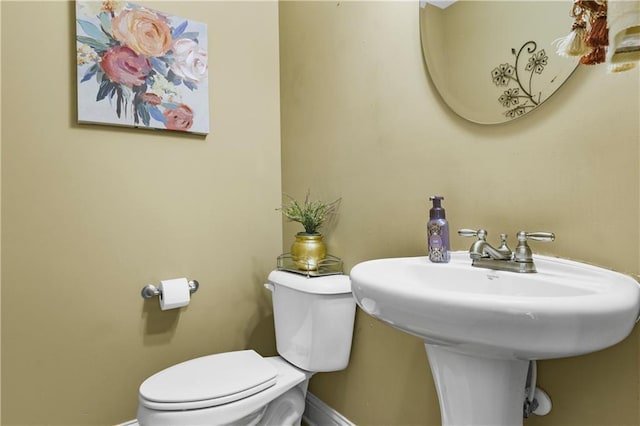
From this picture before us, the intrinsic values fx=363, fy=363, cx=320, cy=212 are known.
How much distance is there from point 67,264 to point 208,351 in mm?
650

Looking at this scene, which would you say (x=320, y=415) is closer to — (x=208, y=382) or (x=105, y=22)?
(x=208, y=382)

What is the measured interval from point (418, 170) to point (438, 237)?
268 mm

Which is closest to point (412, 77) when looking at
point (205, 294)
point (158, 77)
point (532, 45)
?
point (532, 45)

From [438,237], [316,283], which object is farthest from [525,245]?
[316,283]

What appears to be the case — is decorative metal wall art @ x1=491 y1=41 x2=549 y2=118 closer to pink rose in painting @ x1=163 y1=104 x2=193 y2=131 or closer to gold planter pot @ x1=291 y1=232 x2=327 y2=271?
gold planter pot @ x1=291 y1=232 x2=327 y2=271

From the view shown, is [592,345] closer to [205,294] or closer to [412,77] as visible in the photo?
[412,77]

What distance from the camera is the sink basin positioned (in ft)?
1.67

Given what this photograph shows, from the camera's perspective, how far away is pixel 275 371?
1218 mm

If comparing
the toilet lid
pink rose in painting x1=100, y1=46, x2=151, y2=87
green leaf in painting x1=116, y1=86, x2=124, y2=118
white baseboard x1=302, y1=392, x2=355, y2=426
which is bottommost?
white baseboard x1=302, y1=392, x2=355, y2=426

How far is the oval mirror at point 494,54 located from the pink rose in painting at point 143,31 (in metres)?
1.02

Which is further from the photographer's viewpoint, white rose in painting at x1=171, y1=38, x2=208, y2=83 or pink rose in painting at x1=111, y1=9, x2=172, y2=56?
white rose in painting at x1=171, y1=38, x2=208, y2=83

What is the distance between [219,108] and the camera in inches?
63.3

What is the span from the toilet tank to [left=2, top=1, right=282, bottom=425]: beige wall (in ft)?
1.30

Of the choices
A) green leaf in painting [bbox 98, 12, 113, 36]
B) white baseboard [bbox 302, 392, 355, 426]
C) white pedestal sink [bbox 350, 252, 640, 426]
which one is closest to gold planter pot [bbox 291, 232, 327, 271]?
white pedestal sink [bbox 350, 252, 640, 426]
